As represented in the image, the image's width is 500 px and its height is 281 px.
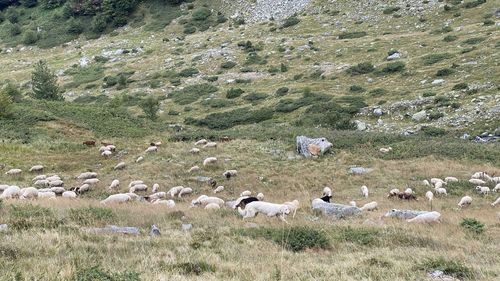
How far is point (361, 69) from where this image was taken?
146 ft

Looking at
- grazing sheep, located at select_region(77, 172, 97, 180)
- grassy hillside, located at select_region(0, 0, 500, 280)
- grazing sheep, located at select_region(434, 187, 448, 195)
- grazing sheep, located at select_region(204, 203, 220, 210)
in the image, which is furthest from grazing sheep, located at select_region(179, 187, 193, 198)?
grazing sheep, located at select_region(434, 187, 448, 195)

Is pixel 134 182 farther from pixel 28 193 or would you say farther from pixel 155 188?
pixel 28 193

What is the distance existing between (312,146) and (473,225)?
11056 mm

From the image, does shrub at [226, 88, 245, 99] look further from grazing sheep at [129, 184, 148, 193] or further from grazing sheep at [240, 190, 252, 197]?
grazing sheep at [240, 190, 252, 197]

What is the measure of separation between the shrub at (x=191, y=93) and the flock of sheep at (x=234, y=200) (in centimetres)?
2330

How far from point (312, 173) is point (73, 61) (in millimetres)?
52389

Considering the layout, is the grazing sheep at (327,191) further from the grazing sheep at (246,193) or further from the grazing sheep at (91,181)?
the grazing sheep at (91,181)

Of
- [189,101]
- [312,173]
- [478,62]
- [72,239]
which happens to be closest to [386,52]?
[478,62]

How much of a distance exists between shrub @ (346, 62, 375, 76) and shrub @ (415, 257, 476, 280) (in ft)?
120

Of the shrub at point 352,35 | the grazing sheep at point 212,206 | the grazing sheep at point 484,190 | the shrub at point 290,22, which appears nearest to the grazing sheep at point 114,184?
the grazing sheep at point 212,206

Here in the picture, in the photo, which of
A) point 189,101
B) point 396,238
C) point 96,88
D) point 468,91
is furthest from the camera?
point 96,88

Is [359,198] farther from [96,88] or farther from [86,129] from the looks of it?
[96,88]

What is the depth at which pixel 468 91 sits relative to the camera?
33.5 m

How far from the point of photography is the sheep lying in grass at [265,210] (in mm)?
13312
